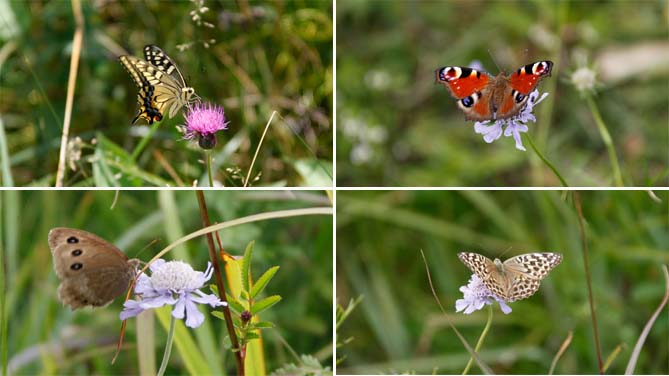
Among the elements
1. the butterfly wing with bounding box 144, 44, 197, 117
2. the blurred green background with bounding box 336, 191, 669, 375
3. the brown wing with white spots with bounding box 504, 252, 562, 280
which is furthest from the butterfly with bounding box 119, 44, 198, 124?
the blurred green background with bounding box 336, 191, 669, 375

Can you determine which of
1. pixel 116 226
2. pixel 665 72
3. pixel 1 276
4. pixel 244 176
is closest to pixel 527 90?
pixel 244 176

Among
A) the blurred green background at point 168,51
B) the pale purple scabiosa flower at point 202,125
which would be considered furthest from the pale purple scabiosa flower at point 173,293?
the blurred green background at point 168,51

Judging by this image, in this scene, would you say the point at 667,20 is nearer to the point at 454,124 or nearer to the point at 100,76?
the point at 454,124

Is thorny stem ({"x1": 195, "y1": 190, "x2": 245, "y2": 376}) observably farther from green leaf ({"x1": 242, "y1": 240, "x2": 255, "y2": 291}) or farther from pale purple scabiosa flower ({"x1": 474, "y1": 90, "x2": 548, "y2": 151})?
pale purple scabiosa flower ({"x1": 474, "y1": 90, "x2": 548, "y2": 151})

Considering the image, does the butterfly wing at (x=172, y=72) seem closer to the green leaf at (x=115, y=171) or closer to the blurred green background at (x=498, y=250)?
the green leaf at (x=115, y=171)

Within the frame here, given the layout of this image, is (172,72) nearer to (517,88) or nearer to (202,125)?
(202,125)

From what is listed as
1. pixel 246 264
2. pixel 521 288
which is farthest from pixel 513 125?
pixel 246 264
